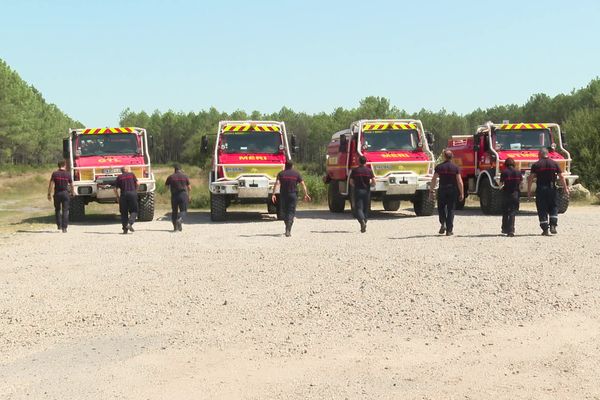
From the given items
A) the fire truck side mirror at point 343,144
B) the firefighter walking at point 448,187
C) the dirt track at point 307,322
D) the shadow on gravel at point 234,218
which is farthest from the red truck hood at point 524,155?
the dirt track at point 307,322

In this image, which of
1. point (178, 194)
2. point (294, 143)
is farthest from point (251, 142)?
point (178, 194)

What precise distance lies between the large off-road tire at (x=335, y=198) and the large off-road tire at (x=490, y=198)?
Answer: 3996 mm

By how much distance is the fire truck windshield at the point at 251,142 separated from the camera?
1941 cm

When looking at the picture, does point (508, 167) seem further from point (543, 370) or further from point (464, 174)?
point (543, 370)

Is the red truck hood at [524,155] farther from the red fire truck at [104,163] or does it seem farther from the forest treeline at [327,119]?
the forest treeline at [327,119]

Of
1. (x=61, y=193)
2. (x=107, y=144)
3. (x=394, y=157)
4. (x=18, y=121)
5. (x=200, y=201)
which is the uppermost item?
(x=18, y=121)

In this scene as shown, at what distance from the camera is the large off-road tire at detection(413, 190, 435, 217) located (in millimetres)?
19453

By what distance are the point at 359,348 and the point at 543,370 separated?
1.53 metres

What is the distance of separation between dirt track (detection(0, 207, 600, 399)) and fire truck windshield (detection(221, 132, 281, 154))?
706 cm

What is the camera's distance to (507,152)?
65.7ft

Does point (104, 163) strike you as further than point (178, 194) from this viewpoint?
Yes

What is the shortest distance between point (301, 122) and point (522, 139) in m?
94.1

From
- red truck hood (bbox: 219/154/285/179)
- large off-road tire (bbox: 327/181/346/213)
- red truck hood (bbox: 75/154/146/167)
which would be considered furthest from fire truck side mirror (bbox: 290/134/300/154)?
red truck hood (bbox: 75/154/146/167)

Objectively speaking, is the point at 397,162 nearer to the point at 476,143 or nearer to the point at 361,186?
the point at 476,143
